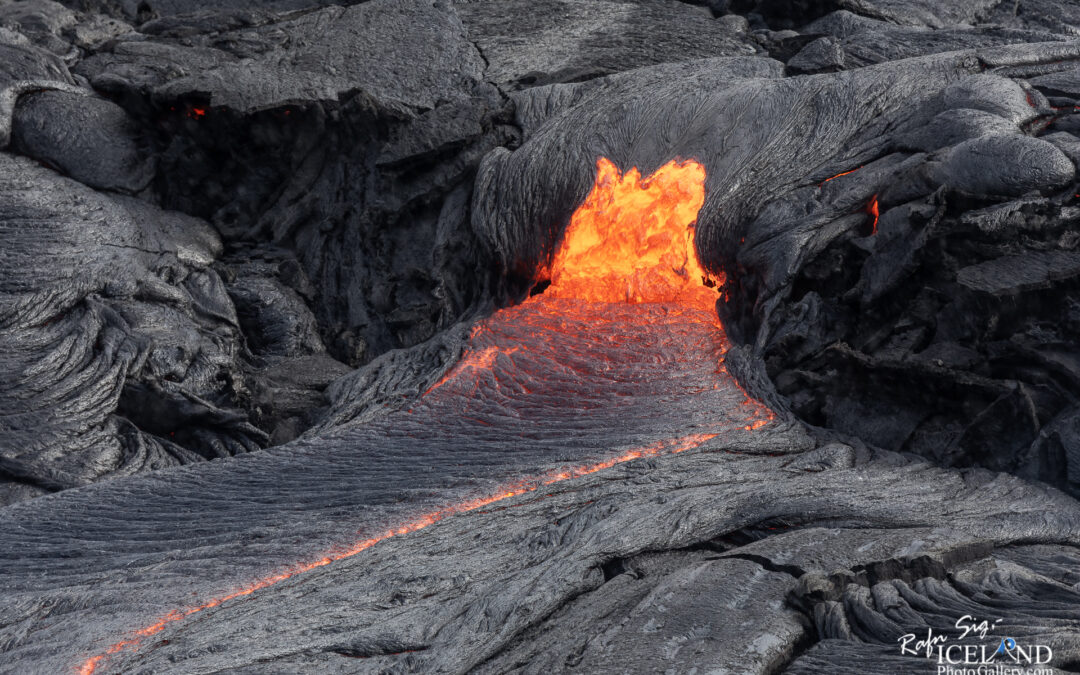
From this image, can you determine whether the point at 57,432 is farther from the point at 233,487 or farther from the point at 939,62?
the point at 939,62

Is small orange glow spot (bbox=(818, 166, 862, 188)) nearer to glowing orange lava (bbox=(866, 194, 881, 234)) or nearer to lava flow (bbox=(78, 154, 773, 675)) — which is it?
glowing orange lava (bbox=(866, 194, 881, 234))

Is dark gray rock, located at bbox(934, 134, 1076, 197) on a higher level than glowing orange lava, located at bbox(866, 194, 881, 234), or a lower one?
higher

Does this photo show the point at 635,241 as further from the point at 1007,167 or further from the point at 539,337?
the point at 1007,167

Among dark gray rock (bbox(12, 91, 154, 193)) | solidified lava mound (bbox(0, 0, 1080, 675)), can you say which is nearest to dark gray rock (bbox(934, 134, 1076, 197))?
solidified lava mound (bbox(0, 0, 1080, 675))

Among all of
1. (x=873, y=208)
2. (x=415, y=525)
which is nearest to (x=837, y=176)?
(x=873, y=208)

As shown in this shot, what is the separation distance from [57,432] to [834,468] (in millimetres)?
4033

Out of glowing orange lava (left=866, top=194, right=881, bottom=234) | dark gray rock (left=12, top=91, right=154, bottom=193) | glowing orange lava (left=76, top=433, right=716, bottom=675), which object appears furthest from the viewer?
dark gray rock (left=12, top=91, right=154, bottom=193)

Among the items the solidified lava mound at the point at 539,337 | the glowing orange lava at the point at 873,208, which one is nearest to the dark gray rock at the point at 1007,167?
the solidified lava mound at the point at 539,337

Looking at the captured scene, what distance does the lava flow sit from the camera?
4805mm

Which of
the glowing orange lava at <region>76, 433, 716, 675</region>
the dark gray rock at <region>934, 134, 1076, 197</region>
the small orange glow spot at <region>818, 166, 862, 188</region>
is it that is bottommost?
the glowing orange lava at <region>76, 433, 716, 675</region>

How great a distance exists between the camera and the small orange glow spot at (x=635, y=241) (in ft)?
22.2

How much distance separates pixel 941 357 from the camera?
4875mm

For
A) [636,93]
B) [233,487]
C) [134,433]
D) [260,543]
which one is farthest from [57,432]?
[636,93]

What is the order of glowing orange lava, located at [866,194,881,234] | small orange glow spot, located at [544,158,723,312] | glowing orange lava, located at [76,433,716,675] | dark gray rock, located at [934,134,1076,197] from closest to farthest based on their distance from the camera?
1. glowing orange lava, located at [76,433,716,675]
2. dark gray rock, located at [934,134,1076,197]
3. glowing orange lava, located at [866,194,881,234]
4. small orange glow spot, located at [544,158,723,312]
